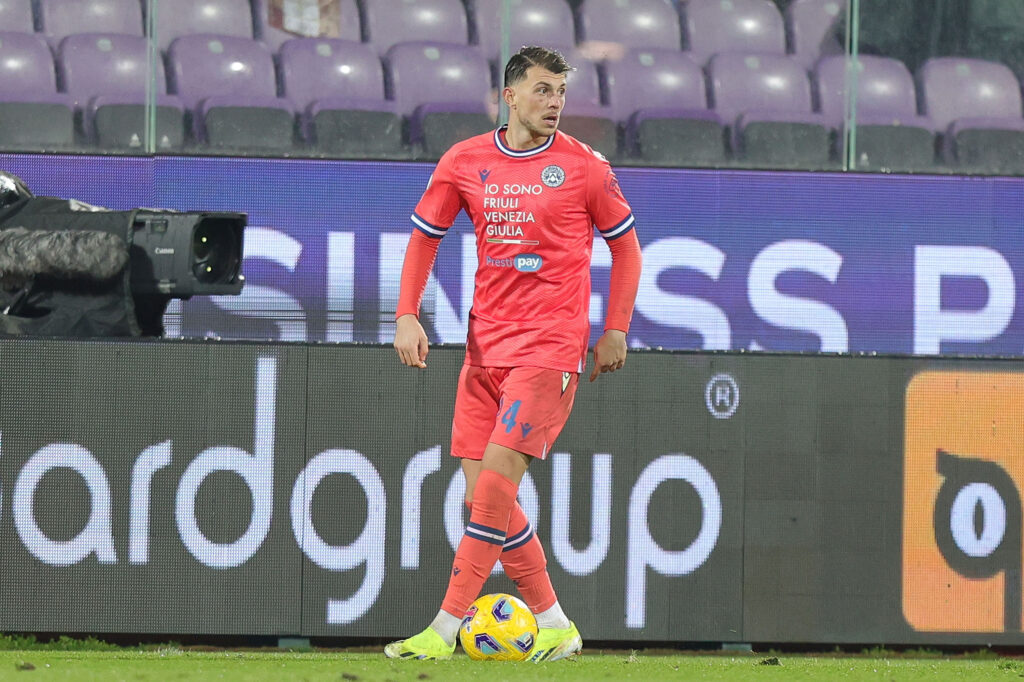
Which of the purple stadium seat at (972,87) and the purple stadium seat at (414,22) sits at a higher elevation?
the purple stadium seat at (414,22)

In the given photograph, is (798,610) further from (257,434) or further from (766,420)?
(257,434)

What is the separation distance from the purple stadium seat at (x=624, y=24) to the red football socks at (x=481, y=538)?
3.12m

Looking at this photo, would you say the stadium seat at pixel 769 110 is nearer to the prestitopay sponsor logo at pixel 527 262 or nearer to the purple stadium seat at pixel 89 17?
the prestitopay sponsor logo at pixel 527 262

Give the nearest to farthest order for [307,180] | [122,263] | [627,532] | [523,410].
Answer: [523,410] → [122,263] → [627,532] → [307,180]

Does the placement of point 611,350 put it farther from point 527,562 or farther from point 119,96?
point 119,96

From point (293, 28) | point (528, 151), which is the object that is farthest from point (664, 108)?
point (528, 151)

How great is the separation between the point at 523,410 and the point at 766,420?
6.44 ft

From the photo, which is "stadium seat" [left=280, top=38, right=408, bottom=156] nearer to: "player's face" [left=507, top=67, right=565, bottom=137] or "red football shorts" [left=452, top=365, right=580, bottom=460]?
"player's face" [left=507, top=67, right=565, bottom=137]

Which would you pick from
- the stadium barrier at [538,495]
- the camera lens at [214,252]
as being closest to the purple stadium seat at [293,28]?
the camera lens at [214,252]

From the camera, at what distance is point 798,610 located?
5945 millimetres

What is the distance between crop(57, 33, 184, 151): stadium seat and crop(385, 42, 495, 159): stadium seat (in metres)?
1.03

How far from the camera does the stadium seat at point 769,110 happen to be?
6.62 m

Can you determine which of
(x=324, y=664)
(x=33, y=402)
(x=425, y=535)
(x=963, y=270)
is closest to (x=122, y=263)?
(x=33, y=402)

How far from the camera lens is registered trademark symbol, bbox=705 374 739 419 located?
5.97m
